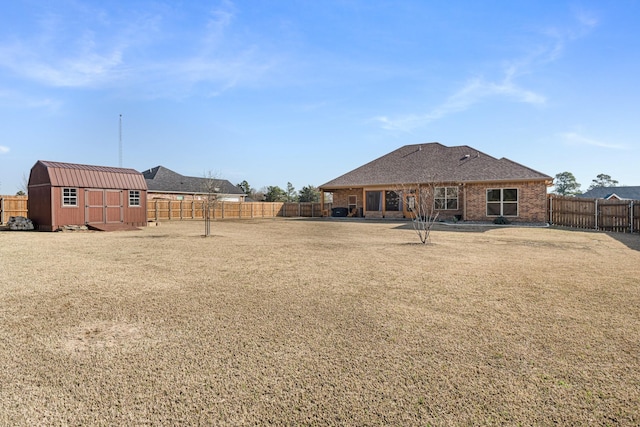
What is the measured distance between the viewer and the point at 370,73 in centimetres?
1616

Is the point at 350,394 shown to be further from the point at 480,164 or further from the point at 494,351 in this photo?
the point at 480,164

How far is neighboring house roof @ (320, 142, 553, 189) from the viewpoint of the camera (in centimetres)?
2216

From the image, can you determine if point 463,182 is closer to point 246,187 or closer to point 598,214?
point 598,214

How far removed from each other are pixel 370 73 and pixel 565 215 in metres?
14.3

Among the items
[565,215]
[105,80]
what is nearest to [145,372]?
[105,80]

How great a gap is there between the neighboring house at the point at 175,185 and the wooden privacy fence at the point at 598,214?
2987cm

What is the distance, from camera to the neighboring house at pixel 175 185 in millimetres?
37406

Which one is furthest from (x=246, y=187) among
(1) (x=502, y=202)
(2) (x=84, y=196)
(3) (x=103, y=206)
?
(1) (x=502, y=202)

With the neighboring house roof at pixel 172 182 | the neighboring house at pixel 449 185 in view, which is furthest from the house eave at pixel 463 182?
the neighboring house roof at pixel 172 182

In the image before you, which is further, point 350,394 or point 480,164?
point 480,164

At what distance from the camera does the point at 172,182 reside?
39.8 metres

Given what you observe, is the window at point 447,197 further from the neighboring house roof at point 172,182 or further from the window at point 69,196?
the neighboring house roof at point 172,182

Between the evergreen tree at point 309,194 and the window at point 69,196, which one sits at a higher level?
the evergreen tree at point 309,194

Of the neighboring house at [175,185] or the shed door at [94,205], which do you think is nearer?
the shed door at [94,205]
